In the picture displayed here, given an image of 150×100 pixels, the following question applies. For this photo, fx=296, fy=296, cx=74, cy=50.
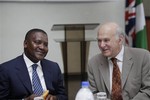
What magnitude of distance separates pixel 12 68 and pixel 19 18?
2.12 m

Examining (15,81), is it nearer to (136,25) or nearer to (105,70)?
(105,70)

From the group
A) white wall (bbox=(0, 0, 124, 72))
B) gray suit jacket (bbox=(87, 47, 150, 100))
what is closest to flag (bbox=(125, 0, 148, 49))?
white wall (bbox=(0, 0, 124, 72))

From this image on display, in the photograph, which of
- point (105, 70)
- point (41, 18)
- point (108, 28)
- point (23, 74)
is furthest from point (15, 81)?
point (41, 18)

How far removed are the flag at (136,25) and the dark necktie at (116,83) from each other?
1.74 meters

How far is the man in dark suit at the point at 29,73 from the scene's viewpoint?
2.29 meters

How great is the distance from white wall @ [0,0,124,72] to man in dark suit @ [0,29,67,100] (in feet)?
6.19

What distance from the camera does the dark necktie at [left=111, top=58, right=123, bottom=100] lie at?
2299 millimetres

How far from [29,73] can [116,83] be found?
0.70 meters

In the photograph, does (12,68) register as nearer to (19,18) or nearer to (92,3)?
(19,18)

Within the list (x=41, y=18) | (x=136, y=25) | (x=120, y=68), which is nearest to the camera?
(x=120, y=68)

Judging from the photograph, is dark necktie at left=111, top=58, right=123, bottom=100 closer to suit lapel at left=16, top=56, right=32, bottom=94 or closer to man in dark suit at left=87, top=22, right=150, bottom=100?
man in dark suit at left=87, top=22, right=150, bottom=100

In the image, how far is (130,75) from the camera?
7.67 feet

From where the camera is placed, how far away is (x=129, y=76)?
2.33 metres

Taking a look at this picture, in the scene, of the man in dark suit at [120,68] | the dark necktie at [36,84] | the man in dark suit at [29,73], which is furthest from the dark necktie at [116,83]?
the dark necktie at [36,84]
